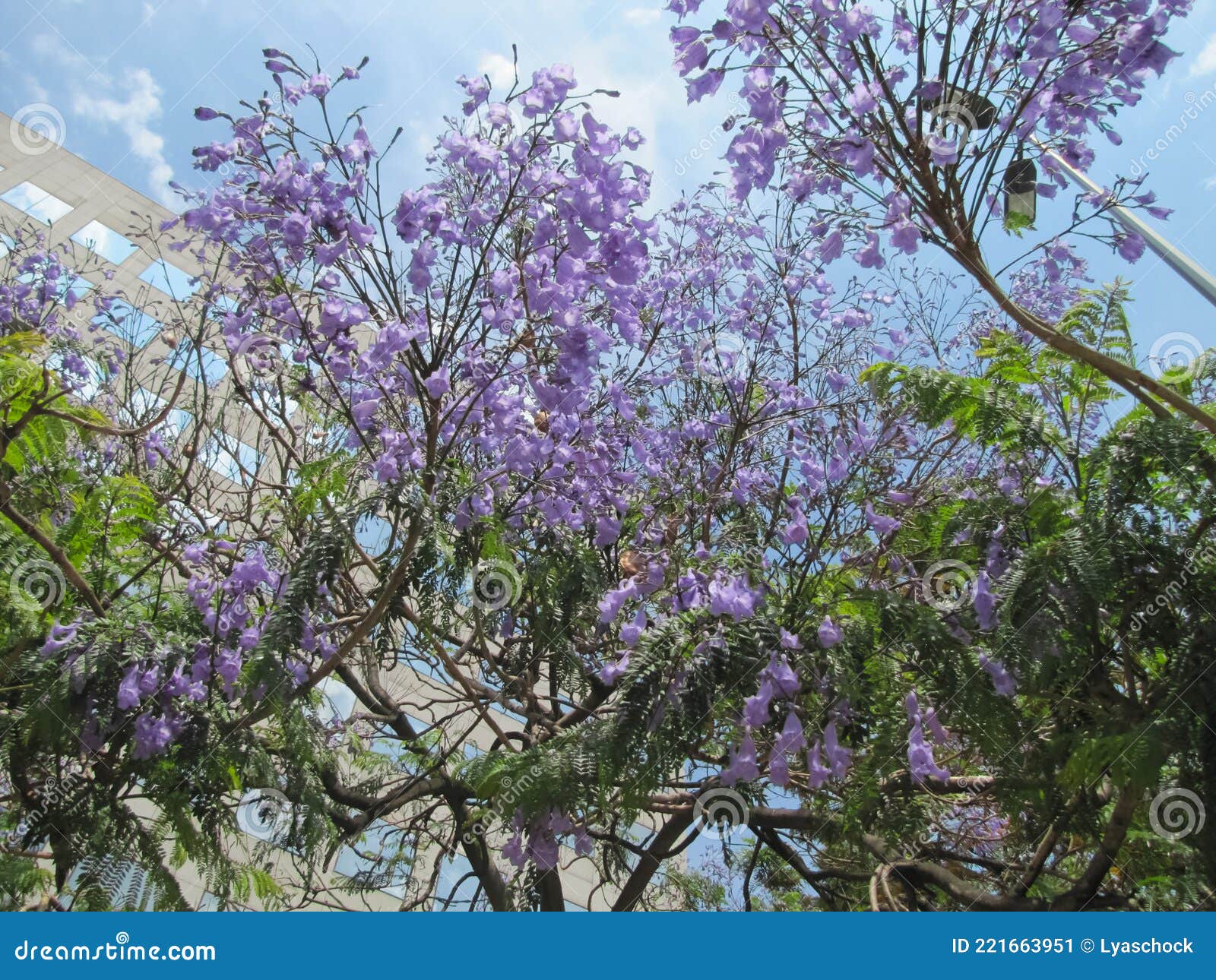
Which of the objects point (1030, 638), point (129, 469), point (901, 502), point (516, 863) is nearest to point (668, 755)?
point (516, 863)

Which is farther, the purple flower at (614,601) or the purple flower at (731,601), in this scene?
the purple flower at (614,601)

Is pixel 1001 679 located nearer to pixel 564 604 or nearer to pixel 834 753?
pixel 834 753

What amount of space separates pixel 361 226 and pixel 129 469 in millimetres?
2597

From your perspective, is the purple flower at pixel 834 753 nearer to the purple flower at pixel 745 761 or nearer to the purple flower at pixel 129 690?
the purple flower at pixel 745 761

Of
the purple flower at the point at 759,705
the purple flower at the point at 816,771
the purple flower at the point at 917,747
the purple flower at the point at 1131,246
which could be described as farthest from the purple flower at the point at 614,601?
the purple flower at the point at 1131,246

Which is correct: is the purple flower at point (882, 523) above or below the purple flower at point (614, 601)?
above

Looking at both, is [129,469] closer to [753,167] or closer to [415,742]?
[415,742]

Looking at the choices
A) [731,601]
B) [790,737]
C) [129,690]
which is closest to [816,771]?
[790,737]

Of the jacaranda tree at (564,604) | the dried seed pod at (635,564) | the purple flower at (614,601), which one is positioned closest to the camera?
the jacaranda tree at (564,604)

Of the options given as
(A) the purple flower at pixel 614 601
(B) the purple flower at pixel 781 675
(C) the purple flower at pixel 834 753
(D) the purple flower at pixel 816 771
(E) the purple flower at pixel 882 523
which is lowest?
(D) the purple flower at pixel 816 771

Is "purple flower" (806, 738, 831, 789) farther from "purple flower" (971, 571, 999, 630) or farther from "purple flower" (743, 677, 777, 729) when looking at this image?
"purple flower" (971, 571, 999, 630)

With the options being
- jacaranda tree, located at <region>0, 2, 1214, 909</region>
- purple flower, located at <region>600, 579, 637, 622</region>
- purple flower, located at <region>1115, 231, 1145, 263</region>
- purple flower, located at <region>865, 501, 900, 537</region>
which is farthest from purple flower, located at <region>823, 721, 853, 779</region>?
purple flower, located at <region>1115, 231, 1145, 263</region>

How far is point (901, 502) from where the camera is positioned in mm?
4211

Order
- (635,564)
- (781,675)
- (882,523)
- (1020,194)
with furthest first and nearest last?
1. (882,523)
2. (635,564)
3. (1020,194)
4. (781,675)
